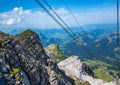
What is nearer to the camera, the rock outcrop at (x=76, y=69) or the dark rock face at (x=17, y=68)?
the dark rock face at (x=17, y=68)

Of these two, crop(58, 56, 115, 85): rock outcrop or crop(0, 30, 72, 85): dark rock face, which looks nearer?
crop(0, 30, 72, 85): dark rock face

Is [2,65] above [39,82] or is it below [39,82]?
above

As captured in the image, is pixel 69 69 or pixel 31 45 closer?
pixel 31 45

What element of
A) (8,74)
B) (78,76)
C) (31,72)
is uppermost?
(8,74)

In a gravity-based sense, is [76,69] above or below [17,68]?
below

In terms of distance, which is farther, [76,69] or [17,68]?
[76,69]

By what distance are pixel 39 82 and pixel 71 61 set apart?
10336 cm

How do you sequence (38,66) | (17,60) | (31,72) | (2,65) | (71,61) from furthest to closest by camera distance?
1. (71,61)
2. (38,66)
3. (31,72)
4. (17,60)
5. (2,65)

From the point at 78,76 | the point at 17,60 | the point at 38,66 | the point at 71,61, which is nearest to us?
the point at 17,60

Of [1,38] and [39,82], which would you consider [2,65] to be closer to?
[1,38]

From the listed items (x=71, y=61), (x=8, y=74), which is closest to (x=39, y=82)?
(x=8, y=74)

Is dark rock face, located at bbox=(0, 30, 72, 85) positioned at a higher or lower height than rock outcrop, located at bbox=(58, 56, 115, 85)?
higher

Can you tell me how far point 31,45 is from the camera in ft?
368

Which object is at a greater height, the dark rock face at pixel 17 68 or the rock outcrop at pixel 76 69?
the dark rock face at pixel 17 68
